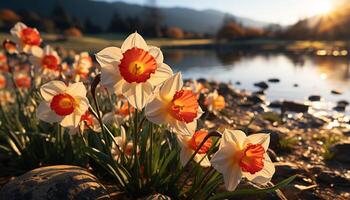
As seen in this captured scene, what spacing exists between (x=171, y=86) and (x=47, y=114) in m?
1.07

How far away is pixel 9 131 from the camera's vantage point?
4.87 m

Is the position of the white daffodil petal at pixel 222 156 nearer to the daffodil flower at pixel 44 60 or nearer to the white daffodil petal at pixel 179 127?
the white daffodil petal at pixel 179 127

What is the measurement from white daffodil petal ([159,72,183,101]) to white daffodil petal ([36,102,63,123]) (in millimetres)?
912

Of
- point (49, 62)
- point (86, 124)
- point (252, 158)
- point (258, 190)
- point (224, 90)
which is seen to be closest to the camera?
point (252, 158)

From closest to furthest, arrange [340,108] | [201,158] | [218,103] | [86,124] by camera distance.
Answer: [201,158] < [86,124] < [218,103] < [340,108]

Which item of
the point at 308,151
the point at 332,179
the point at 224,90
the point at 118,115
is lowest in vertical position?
the point at 224,90

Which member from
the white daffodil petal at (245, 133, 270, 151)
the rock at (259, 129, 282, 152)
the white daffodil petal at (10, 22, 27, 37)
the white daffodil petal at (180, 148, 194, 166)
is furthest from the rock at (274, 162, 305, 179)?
the white daffodil petal at (10, 22, 27, 37)

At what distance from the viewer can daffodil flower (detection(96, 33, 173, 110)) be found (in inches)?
107

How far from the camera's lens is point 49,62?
473 cm

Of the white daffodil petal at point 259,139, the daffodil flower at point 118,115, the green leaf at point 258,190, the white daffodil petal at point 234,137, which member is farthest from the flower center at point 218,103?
the white daffodil petal at point 234,137

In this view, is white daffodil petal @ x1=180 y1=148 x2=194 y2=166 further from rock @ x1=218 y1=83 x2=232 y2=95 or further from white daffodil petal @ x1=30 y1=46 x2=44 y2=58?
rock @ x1=218 y1=83 x2=232 y2=95

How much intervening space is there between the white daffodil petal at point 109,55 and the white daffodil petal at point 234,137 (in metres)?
0.90

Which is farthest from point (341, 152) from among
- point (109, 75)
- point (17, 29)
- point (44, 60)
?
point (17, 29)

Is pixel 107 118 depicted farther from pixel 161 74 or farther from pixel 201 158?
pixel 161 74
